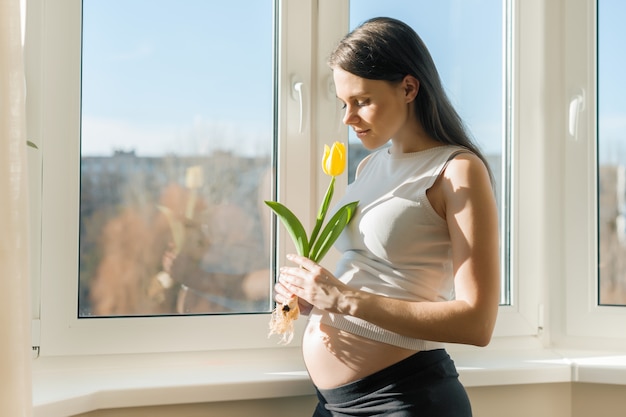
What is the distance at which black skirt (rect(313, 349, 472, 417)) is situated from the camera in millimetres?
1514

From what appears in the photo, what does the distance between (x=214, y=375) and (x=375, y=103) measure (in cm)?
76

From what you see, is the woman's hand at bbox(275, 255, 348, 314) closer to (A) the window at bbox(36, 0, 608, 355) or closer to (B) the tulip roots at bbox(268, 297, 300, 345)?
(B) the tulip roots at bbox(268, 297, 300, 345)

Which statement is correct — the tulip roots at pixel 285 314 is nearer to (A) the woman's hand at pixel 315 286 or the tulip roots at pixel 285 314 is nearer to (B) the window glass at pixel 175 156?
(A) the woman's hand at pixel 315 286

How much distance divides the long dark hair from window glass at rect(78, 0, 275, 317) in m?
0.49

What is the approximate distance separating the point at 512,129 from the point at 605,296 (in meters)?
0.57

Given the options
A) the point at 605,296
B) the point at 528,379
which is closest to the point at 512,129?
the point at 605,296

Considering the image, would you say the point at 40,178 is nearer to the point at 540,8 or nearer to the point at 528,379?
the point at 528,379

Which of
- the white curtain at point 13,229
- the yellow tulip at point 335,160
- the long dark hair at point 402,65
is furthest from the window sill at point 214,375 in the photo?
the long dark hair at point 402,65

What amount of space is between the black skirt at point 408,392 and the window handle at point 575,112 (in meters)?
1.00

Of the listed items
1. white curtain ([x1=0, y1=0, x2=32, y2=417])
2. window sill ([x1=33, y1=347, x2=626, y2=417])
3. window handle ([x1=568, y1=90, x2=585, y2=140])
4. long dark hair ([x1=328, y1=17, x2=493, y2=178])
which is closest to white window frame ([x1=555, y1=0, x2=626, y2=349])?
window handle ([x1=568, y1=90, x2=585, y2=140])

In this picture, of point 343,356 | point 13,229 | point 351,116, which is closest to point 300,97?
point 351,116

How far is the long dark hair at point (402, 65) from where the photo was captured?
155 centimetres

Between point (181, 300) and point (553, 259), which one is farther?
point (553, 259)

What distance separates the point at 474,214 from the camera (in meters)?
1.46
